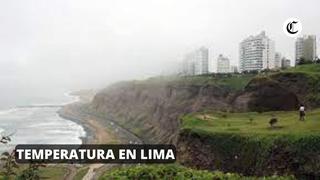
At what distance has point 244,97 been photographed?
6100cm

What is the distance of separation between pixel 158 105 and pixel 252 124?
67144mm

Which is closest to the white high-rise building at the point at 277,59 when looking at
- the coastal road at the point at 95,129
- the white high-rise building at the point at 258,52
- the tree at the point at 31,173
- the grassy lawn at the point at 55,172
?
the white high-rise building at the point at 258,52

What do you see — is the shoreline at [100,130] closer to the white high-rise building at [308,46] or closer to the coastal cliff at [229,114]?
the coastal cliff at [229,114]

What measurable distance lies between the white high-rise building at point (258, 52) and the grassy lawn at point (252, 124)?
8027 centimetres

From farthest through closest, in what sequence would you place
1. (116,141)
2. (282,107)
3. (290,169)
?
(116,141), (282,107), (290,169)

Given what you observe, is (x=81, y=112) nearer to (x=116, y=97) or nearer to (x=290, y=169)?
(x=116, y=97)

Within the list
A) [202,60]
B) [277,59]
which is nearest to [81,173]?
[277,59]

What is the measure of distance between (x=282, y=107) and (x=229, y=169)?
2172 centimetres

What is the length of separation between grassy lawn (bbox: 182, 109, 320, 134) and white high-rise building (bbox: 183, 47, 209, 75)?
368 feet

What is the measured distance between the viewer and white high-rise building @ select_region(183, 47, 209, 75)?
165250mm

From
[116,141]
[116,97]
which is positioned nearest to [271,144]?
[116,141]

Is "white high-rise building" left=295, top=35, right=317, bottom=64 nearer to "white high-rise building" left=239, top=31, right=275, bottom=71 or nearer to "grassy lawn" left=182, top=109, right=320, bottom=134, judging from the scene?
"white high-rise building" left=239, top=31, right=275, bottom=71

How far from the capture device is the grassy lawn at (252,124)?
112 ft

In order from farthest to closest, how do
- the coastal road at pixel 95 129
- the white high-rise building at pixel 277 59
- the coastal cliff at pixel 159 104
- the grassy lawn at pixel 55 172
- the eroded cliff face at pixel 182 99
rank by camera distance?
the white high-rise building at pixel 277 59 → the coastal cliff at pixel 159 104 → the coastal road at pixel 95 129 → the eroded cliff face at pixel 182 99 → the grassy lawn at pixel 55 172
